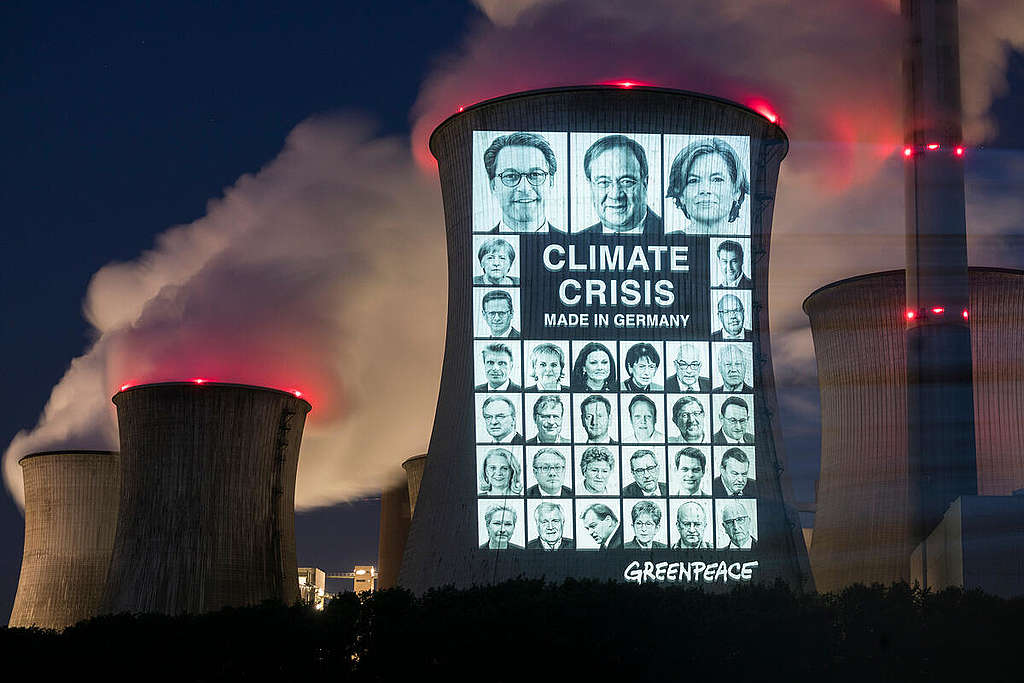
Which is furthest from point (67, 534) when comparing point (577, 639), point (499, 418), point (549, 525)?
point (577, 639)

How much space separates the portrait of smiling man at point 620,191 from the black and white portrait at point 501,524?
4.07 m

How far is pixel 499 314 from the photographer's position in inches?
724

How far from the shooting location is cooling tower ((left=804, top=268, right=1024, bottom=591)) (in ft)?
67.9

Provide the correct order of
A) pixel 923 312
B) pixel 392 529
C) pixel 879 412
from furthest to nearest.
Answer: pixel 392 529, pixel 923 312, pixel 879 412

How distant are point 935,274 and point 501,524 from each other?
884 cm

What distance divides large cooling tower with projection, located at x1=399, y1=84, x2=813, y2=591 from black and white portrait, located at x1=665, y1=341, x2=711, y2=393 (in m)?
0.03

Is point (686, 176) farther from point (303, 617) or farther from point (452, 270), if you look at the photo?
point (303, 617)

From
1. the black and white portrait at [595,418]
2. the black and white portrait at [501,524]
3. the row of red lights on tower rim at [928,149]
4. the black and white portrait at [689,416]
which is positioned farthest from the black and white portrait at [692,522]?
the row of red lights on tower rim at [928,149]

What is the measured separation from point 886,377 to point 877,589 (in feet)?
25.2

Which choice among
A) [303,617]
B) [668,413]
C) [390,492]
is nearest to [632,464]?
[668,413]

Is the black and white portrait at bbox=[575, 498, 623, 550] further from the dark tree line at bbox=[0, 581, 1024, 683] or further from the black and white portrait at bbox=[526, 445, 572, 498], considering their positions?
the dark tree line at bbox=[0, 581, 1024, 683]

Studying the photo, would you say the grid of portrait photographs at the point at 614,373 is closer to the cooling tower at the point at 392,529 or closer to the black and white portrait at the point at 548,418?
the black and white portrait at the point at 548,418

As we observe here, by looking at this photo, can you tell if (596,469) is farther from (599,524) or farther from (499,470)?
(499,470)

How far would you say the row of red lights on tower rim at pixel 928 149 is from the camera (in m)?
22.6
